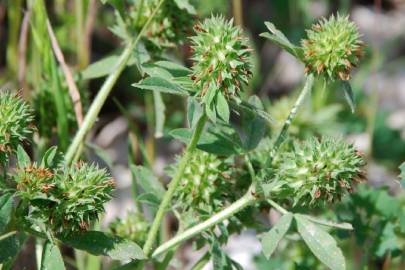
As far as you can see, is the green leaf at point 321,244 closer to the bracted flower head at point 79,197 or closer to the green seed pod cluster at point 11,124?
the bracted flower head at point 79,197

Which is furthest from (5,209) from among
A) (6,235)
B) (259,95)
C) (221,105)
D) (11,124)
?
Result: (259,95)

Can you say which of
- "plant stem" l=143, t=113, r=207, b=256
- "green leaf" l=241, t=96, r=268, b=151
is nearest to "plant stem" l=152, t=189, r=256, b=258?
"plant stem" l=143, t=113, r=207, b=256

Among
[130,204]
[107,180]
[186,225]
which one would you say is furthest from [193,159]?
[130,204]

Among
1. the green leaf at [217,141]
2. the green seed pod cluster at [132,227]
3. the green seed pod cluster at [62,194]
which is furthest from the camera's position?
the green seed pod cluster at [132,227]

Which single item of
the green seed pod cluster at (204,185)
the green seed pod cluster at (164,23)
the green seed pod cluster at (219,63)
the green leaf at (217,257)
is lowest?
the green leaf at (217,257)

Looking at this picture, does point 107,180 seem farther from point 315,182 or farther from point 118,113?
point 118,113

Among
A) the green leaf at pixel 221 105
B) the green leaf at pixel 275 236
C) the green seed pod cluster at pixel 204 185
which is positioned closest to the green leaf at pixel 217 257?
the green seed pod cluster at pixel 204 185

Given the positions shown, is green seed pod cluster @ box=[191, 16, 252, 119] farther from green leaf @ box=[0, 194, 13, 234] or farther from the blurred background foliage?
green leaf @ box=[0, 194, 13, 234]
